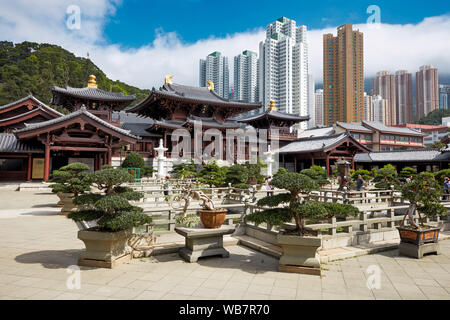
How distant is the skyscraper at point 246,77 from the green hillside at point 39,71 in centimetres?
5400

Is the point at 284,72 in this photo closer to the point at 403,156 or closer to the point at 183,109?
the point at 403,156

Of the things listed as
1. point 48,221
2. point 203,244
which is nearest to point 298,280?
point 203,244

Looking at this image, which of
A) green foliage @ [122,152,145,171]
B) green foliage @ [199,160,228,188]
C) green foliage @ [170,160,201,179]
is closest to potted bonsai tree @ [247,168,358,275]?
green foliage @ [199,160,228,188]

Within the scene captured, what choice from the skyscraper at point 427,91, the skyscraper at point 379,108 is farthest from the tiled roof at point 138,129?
the skyscraper at point 427,91

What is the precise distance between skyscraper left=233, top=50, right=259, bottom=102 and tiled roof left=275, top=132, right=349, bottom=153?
80.0m

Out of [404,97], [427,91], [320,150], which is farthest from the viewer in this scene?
[404,97]

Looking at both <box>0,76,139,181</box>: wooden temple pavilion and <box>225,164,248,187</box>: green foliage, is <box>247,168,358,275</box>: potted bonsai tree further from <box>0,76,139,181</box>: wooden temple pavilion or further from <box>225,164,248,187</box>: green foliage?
<box>0,76,139,181</box>: wooden temple pavilion

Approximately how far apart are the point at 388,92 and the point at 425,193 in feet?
502

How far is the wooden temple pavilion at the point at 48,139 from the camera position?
72.9ft

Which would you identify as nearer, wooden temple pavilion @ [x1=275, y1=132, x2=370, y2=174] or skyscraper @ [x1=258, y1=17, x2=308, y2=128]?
wooden temple pavilion @ [x1=275, y1=132, x2=370, y2=174]

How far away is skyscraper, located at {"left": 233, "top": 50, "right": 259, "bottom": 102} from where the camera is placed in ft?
384

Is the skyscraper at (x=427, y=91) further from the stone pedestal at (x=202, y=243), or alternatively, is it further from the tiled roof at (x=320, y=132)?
the stone pedestal at (x=202, y=243)

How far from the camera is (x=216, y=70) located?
11581cm

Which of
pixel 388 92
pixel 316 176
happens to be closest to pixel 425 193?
pixel 316 176
